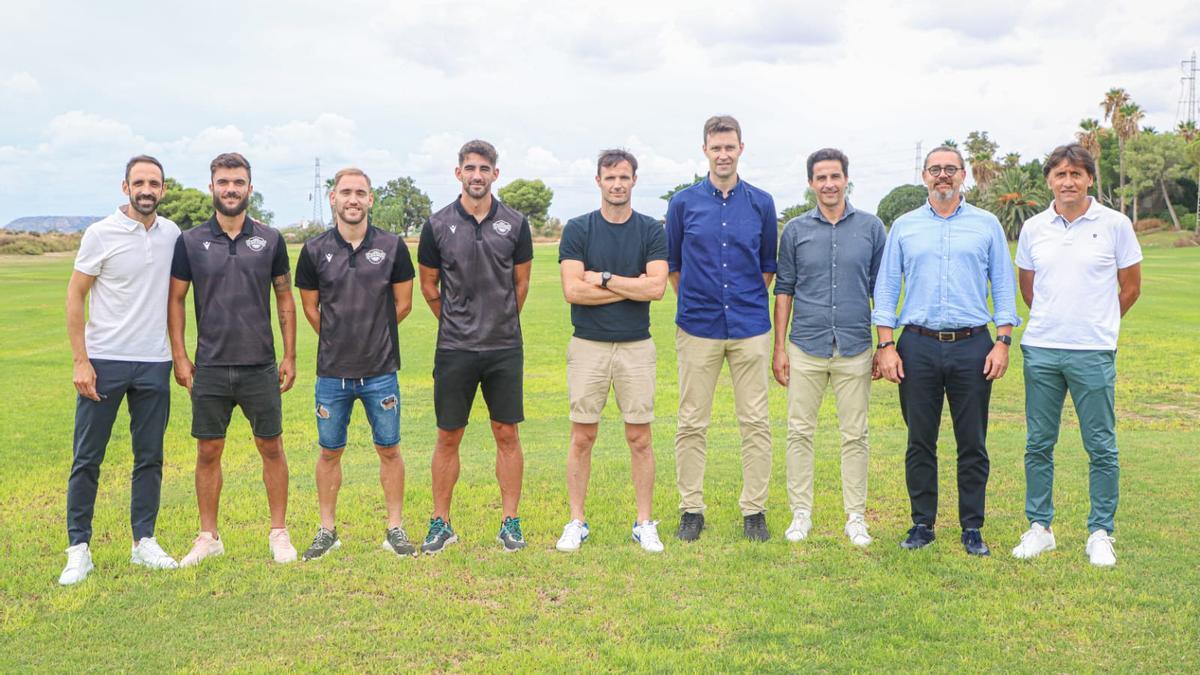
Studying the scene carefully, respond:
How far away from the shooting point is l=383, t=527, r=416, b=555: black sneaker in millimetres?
6133

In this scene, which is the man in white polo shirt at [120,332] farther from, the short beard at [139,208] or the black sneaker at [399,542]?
the black sneaker at [399,542]

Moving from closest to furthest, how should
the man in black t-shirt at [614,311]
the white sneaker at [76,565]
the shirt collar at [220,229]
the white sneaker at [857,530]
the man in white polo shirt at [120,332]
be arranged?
the white sneaker at [76,565], the man in white polo shirt at [120,332], the shirt collar at [220,229], the man in black t-shirt at [614,311], the white sneaker at [857,530]

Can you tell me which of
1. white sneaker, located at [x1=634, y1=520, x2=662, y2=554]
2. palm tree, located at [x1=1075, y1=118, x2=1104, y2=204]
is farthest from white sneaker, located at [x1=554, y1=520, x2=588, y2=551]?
palm tree, located at [x1=1075, y1=118, x2=1104, y2=204]

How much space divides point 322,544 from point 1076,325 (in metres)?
4.85

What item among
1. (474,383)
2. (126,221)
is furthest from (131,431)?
(474,383)

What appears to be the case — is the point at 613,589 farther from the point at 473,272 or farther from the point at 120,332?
the point at 120,332

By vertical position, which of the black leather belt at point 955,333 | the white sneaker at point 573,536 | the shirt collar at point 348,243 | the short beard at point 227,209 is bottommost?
the white sneaker at point 573,536

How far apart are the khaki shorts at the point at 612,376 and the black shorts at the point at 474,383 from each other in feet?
1.23

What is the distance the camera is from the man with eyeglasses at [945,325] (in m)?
5.98

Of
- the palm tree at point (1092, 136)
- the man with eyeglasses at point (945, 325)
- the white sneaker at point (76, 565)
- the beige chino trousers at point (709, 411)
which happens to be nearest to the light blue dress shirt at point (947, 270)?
the man with eyeglasses at point (945, 325)

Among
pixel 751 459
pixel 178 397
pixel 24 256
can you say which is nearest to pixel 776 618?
pixel 751 459

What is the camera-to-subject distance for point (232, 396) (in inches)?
237

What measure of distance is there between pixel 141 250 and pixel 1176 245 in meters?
74.5

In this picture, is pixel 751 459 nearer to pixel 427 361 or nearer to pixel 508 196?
pixel 427 361
